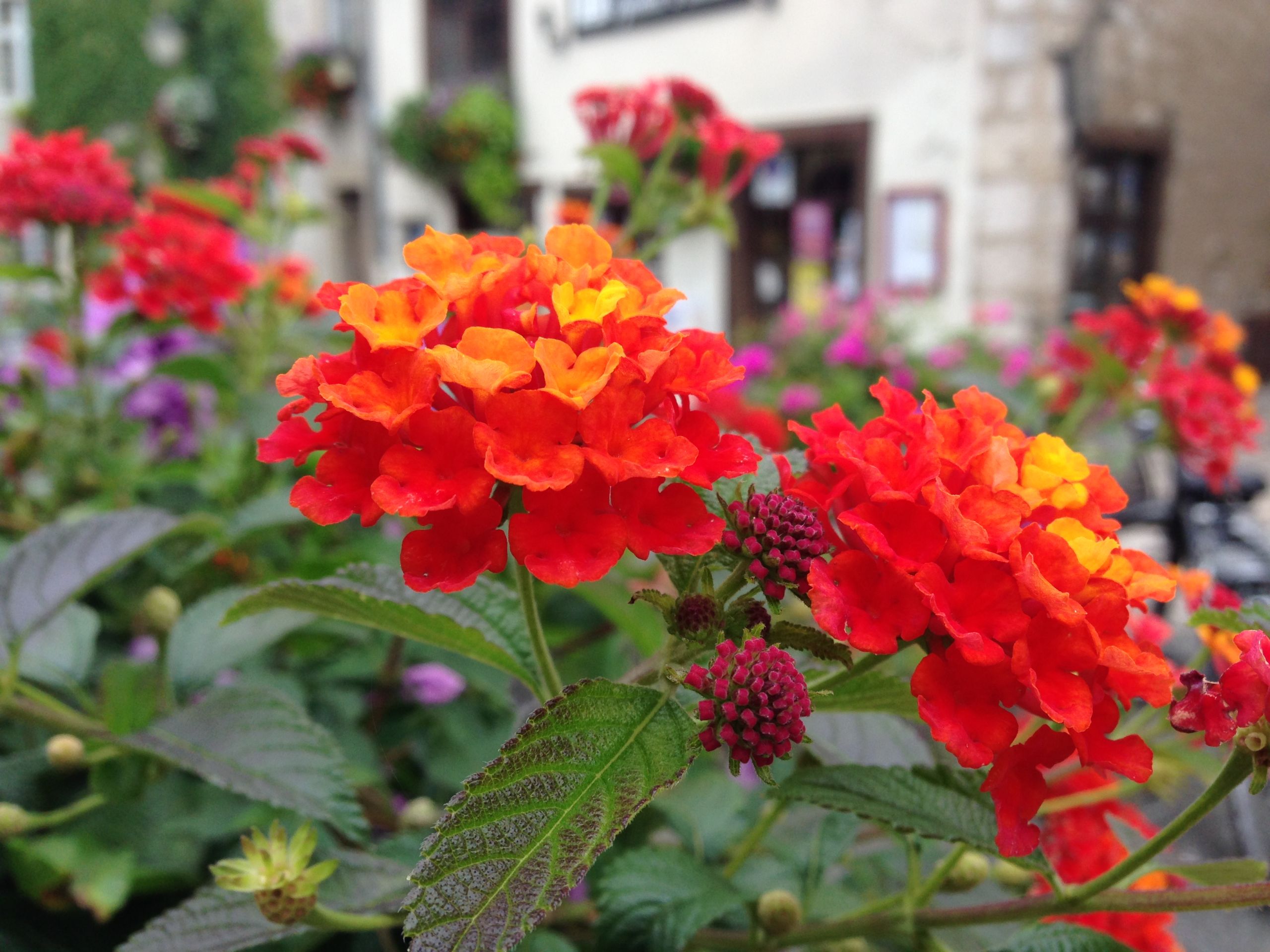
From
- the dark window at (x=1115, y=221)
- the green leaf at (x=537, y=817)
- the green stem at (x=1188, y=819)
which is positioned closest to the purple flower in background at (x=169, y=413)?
the green leaf at (x=537, y=817)

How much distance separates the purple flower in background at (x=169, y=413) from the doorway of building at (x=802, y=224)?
4.27 m

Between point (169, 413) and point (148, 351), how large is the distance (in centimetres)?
16

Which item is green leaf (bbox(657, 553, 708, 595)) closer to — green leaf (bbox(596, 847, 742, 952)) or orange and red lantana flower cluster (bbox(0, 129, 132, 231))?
green leaf (bbox(596, 847, 742, 952))

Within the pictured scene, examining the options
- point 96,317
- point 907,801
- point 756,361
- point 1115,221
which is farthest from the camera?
point 1115,221

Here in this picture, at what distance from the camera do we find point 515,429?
1.35 feet

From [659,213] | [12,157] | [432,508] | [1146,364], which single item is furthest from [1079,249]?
[432,508]

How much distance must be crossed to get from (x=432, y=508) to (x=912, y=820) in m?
0.30

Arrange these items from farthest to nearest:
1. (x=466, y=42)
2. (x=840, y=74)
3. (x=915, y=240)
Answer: (x=466, y=42) < (x=840, y=74) < (x=915, y=240)

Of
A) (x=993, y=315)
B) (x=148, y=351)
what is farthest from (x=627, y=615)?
(x=993, y=315)

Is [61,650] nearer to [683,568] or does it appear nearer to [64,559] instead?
[64,559]

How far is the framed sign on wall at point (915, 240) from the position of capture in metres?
5.36

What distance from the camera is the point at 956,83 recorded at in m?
5.27

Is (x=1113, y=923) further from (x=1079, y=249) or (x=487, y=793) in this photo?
(x=1079, y=249)

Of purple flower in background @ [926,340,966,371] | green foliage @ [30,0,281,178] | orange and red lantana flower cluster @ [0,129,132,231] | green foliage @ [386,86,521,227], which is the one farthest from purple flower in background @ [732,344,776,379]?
green foliage @ [30,0,281,178]
